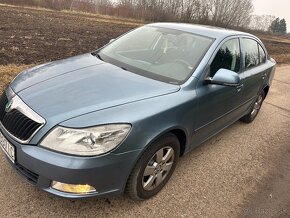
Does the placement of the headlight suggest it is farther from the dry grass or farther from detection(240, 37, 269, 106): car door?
the dry grass

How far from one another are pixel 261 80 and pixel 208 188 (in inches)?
95.8

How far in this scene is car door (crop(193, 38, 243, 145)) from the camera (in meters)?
3.46

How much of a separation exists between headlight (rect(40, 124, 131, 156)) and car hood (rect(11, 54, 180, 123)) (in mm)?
128

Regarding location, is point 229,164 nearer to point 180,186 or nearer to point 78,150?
point 180,186

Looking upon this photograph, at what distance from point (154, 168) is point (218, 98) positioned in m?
1.25

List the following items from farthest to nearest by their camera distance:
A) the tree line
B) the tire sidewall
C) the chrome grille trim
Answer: the tree line → the tire sidewall → the chrome grille trim

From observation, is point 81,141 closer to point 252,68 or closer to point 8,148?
point 8,148

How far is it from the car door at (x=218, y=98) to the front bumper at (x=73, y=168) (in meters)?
1.15

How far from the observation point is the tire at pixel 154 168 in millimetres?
2807

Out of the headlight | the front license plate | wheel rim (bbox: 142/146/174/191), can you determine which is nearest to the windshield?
wheel rim (bbox: 142/146/174/191)

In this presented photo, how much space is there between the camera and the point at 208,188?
351cm

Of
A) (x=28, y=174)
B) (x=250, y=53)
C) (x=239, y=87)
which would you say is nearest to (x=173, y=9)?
(x=250, y=53)

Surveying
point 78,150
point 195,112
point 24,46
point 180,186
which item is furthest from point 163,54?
point 24,46

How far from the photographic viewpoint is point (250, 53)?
4.78 m
